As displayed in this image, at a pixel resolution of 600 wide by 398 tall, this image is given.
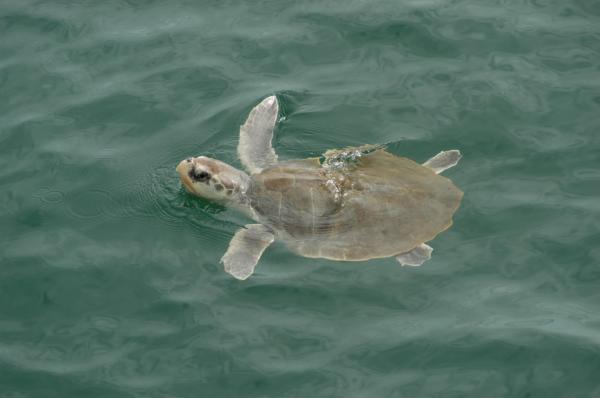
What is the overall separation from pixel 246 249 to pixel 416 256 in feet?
5.52

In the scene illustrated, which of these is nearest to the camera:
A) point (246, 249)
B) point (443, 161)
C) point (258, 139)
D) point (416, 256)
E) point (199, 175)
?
point (416, 256)

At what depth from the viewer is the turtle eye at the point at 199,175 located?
826 cm

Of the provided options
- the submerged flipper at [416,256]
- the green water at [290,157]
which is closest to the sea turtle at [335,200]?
the submerged flipper at [416,256]

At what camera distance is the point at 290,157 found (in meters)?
8.86

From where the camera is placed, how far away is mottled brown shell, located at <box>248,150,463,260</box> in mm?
7719

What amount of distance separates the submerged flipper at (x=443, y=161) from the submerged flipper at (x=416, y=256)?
1.04 metres

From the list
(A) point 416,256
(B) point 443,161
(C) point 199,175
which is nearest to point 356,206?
(A) point 416,256

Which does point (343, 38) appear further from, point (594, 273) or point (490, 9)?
point (594, 273)

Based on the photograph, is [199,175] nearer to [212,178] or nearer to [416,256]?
[212,178]

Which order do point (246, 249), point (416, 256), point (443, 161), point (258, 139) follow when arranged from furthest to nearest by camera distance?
point (258, 139)
point (443, 161)
point (246, 249)
point (416, 256)

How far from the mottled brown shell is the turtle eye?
53 cm

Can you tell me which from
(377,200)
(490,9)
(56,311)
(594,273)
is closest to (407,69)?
(490,9)

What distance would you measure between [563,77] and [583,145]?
126 cm

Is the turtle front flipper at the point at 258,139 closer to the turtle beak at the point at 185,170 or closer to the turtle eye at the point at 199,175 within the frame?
the turtle eye at the point at 199,175
